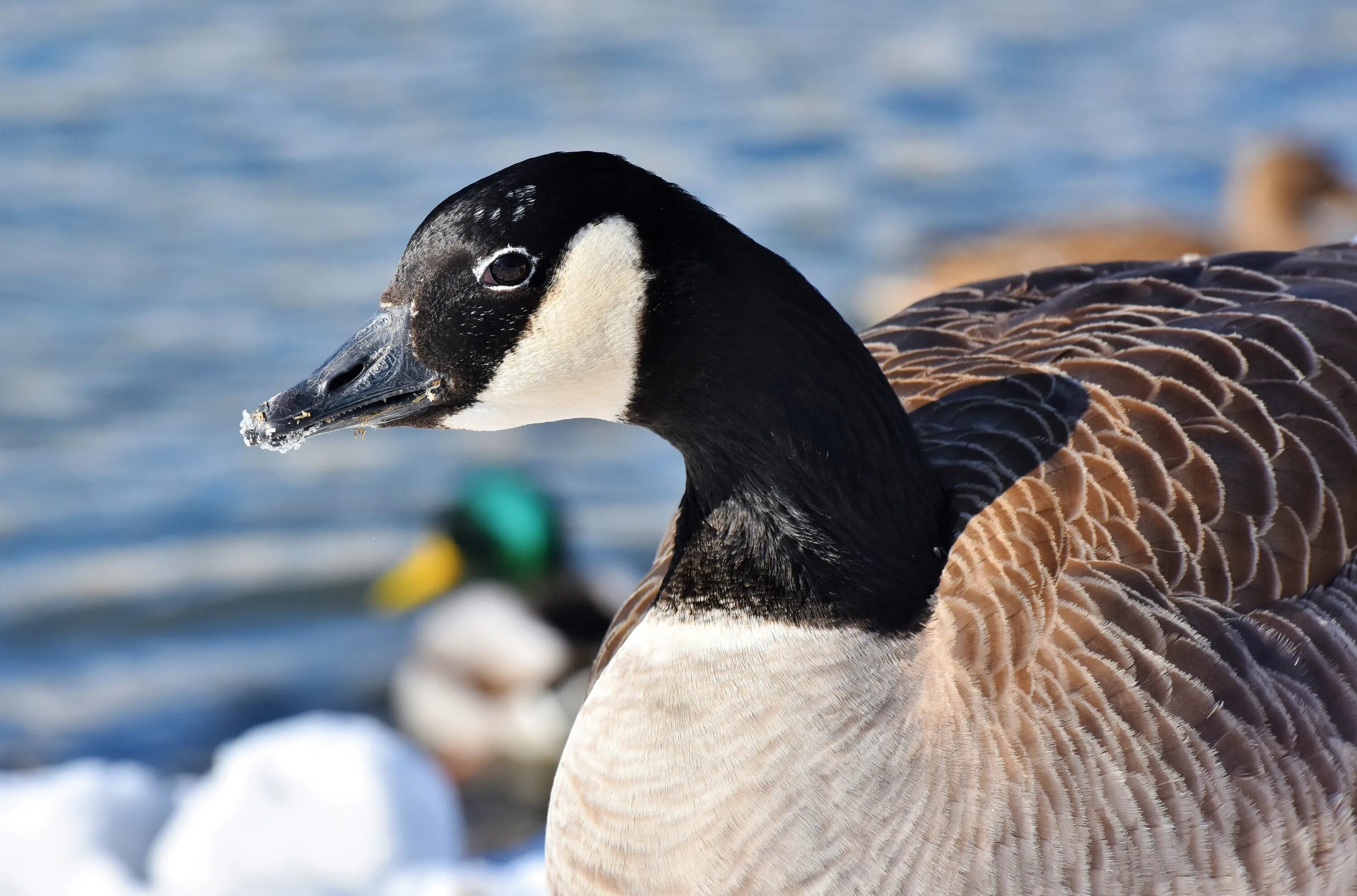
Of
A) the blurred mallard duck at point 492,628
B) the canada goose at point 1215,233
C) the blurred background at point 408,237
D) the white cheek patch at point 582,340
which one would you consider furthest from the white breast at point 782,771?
the canada goose at point 1215,233

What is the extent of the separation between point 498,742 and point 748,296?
460 centimetres

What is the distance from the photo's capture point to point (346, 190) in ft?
31.4

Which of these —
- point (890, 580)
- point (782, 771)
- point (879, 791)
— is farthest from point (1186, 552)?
point (782, 771)

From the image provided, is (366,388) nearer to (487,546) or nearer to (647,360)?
(647,360)

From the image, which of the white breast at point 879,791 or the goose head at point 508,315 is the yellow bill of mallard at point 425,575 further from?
the goose head at point 508,315

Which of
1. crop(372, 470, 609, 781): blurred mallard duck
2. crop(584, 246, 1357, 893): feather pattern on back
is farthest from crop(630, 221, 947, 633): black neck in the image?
crop(372, 470, 609, 781): blurred mallard duck

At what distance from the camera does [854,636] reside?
8.82 feet

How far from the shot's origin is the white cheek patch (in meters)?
2.45

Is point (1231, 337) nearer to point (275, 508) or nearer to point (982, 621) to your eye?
point (982, 621)

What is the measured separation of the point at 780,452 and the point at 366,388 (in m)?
0.68

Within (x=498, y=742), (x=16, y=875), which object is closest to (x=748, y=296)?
(x=16, y=875)

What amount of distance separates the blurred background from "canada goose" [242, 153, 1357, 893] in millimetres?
1802

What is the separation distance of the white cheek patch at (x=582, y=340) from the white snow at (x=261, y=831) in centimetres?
187

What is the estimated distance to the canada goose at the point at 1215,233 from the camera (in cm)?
851
